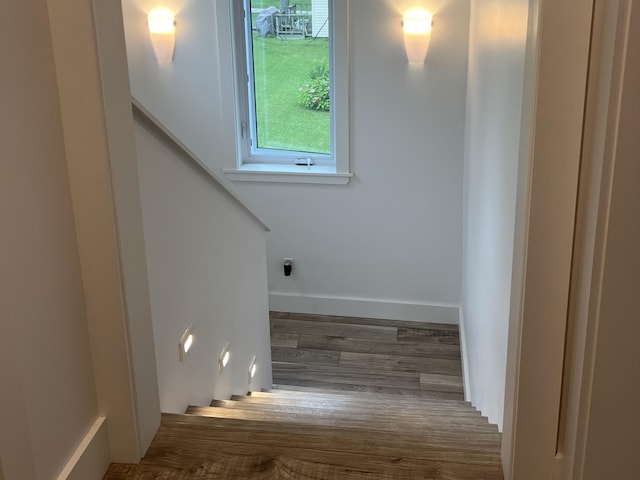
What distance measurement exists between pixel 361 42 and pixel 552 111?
9.47ft

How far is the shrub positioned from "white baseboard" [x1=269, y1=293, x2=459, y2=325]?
51.9 inches

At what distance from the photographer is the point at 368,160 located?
171 inches

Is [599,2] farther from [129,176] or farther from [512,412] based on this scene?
[129,176]

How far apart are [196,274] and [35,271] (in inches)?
42.7

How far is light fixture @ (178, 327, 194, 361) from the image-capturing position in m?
2.32

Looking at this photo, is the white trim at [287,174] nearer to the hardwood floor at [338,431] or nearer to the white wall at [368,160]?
the white wall at [368,160]

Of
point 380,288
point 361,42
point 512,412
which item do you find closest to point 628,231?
point 512,412

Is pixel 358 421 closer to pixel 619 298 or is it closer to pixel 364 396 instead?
pixel 364 396

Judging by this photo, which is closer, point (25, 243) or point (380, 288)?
point (25, 243)

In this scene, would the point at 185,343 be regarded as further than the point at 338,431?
Yes

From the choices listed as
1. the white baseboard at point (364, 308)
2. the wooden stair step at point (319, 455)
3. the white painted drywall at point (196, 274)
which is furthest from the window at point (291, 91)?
the wooden stair step at point (319, 455)

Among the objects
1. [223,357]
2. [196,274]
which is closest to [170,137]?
[196,274]

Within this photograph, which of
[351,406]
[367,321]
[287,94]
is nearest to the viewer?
[351,406]

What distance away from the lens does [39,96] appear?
4.66 feet
